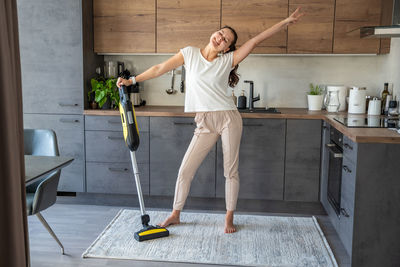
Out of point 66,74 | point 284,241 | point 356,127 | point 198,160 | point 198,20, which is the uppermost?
point 198,20

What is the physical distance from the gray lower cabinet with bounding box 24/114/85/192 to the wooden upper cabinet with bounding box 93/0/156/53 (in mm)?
754

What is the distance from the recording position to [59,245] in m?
2.84

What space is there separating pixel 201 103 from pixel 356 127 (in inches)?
41.9

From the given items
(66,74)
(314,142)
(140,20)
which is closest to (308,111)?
(314,142)

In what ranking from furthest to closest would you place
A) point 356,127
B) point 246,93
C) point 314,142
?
point 246,93, point 314,142, point 356,127

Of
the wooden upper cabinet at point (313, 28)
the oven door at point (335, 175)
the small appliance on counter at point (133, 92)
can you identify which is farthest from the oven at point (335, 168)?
the small appliance on counter at point (133, 92)

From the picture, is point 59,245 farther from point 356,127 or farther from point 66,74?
point 356,127

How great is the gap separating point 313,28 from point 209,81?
1.28 meters

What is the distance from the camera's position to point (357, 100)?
11.9ft

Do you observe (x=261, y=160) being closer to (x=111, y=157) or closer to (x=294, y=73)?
(x=294, y=73)

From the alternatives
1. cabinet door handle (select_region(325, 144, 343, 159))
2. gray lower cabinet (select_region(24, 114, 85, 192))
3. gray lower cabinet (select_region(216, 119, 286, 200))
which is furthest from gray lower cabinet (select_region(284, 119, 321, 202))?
gray lower cabinet (select_region(24, 114, 85, 192))

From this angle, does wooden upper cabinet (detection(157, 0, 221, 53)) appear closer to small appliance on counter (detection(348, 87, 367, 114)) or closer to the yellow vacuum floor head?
small appliance on counter (detection(348, 87, 367, 114))

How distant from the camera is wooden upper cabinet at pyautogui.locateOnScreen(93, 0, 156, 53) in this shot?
379cm

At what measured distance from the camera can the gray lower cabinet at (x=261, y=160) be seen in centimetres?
354
